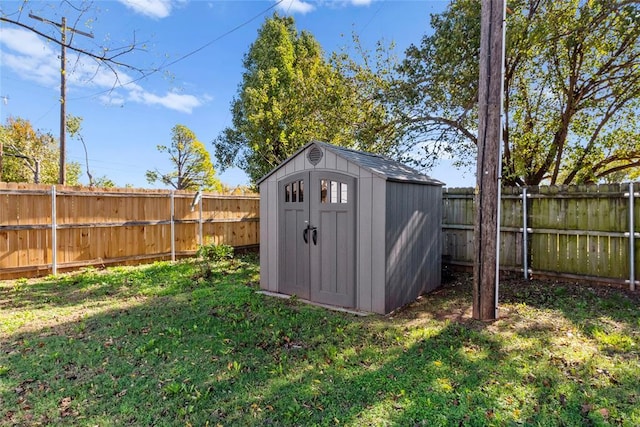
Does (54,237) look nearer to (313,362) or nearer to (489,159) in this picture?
(313,362)

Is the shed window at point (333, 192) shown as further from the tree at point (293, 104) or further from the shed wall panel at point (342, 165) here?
the tree at point (293, 104)

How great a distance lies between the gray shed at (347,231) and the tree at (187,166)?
55.2ft

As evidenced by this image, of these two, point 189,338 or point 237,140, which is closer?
point 189,338

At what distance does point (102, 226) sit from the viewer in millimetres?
7277

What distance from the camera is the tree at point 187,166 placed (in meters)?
20.6

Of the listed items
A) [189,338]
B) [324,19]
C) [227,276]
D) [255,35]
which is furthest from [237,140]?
[189,338]

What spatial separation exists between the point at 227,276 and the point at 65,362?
3.69m

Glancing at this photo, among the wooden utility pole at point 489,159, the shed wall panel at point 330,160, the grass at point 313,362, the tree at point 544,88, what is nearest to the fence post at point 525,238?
the grass at point 313,362

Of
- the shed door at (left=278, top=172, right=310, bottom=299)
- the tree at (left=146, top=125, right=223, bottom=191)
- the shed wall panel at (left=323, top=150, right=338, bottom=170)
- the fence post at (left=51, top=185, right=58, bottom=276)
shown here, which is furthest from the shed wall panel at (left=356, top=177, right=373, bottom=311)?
the tree at (left=146, top=125, right=223, bottom=191)

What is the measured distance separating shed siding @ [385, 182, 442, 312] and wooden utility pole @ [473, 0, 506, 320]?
0.94 m

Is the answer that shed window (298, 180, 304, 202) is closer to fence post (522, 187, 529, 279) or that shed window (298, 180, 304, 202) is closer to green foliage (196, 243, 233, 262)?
green foliage (196, 243, 233, 262)

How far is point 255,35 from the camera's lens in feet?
49.8

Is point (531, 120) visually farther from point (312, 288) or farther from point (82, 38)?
point (82, 38)

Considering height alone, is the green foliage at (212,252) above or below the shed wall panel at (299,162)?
below
